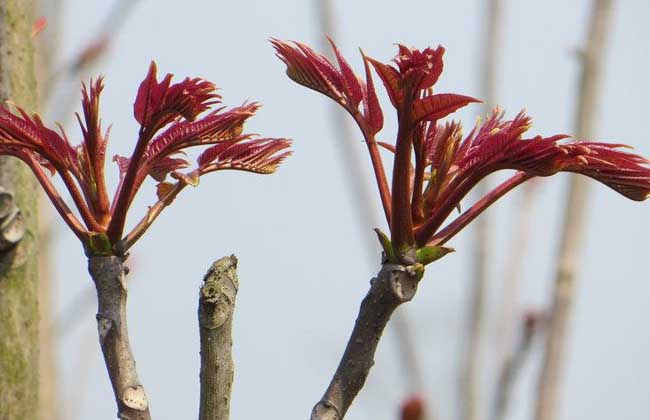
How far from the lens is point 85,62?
404 cm

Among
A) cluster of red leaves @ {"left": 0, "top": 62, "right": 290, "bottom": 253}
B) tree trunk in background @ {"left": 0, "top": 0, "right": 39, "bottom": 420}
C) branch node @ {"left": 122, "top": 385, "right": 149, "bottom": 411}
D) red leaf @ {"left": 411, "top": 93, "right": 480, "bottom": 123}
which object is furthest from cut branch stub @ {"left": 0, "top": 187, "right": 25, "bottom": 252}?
red leaf @ {"left": 411, "top": 93, "right": 480, "bottom": 123}

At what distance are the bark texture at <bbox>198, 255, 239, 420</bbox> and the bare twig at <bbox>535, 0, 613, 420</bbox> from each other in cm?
166

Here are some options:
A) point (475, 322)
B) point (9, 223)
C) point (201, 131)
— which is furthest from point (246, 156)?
point (475, 322)

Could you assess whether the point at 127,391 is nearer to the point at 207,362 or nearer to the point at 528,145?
the point at 207,362

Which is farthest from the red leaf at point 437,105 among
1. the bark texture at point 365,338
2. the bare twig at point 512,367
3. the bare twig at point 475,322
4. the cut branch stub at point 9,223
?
the bare twig at point 475,322

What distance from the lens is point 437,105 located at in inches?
32.1

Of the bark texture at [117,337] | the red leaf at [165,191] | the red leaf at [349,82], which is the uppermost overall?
the red leaf at [349,82]

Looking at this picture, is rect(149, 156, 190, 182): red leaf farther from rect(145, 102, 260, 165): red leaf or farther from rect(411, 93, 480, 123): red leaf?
rect(411, 93, 480, 123): red leaf

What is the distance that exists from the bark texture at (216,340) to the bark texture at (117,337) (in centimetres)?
6

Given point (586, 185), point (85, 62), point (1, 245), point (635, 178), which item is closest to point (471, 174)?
point (635, 178)

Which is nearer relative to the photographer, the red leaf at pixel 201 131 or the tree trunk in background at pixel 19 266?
the red leaf at pixel 201 131

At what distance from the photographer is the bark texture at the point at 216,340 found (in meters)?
0.86

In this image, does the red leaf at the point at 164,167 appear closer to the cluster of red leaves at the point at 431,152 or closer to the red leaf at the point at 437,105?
the cluster of red leaves at the point at 431,152

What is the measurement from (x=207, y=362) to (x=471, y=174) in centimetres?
27
